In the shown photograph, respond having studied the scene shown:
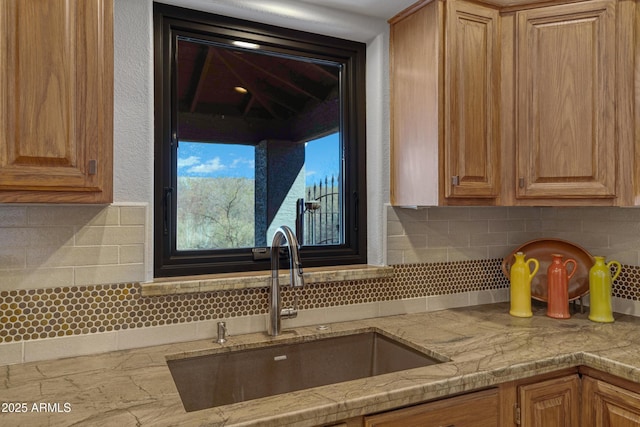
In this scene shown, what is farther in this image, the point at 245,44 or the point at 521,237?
the point at 521,237

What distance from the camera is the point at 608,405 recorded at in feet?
4.66

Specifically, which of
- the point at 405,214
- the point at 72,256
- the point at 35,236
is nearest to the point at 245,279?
the point at 72,256

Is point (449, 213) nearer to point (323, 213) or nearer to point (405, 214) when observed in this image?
point (405, 214)

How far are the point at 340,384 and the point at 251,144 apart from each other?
1112mm

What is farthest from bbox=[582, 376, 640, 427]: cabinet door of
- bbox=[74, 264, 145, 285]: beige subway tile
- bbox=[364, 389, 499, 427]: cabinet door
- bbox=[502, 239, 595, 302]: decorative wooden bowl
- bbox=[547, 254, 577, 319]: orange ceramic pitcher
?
bbox=[74, 264, 145, 285]: beige subway tile

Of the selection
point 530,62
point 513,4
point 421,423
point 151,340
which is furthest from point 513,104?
point 151,340

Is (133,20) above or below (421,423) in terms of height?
above

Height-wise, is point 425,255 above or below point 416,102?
below

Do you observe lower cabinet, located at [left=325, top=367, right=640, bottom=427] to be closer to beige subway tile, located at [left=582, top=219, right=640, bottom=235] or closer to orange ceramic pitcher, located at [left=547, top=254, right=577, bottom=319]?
orange ceramic pitcher, located at [left=547, top=254, right=577, bottom=319]

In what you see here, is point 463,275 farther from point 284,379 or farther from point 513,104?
point 284,379

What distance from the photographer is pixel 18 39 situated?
3.72 ft

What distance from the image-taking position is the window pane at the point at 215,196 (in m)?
1.76

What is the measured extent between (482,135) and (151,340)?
1549 millimetres

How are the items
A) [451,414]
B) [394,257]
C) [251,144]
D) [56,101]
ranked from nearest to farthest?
[56,101], [451,414], [251,144], [394,257]
